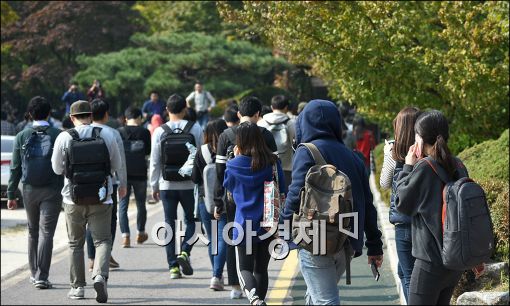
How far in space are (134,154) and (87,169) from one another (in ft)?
10.5

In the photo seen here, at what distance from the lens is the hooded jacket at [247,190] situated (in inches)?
334

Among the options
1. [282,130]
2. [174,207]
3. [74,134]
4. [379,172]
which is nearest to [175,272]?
[174,207]

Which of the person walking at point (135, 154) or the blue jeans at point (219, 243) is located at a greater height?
the person walking at point (135, 154)

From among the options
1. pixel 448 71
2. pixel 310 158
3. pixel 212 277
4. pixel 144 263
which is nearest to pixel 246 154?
pixel 310 158

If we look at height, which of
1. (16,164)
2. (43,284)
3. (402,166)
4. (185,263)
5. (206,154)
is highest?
(402,166)

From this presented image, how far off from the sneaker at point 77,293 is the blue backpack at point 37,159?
125 cm

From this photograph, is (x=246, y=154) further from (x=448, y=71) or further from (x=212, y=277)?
(x=448, y=71)

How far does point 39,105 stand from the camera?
10781 mm

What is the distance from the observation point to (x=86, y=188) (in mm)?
9719

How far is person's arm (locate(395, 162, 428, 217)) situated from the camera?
614 cm

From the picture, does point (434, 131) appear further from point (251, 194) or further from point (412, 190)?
point (251, 194)

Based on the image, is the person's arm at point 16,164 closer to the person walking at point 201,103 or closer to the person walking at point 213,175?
the person walking at point 213,175

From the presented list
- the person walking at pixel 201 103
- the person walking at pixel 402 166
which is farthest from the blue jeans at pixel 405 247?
the person walking at pixel 201 103

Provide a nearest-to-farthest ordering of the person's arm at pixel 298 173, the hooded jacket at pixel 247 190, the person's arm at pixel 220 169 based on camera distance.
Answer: the person's arm at pixel 298 173 → the hooded jacket at pixel 247 190 → the person's arm at pixel 220 169
